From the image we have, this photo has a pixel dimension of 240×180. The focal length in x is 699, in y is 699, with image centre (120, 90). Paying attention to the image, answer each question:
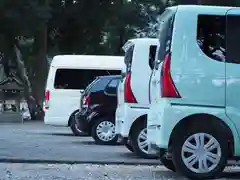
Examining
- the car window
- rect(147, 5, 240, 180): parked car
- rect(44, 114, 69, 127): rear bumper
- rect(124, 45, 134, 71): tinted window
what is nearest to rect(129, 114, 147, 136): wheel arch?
rect(124, 45, 134, 71): tinted window

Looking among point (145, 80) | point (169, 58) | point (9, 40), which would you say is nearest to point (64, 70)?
point (145, 80)

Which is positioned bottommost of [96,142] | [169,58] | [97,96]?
[96,142]

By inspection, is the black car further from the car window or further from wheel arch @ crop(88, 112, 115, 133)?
the car window

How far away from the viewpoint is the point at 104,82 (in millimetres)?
16375

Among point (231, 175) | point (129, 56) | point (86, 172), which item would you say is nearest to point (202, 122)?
point (231, 175)

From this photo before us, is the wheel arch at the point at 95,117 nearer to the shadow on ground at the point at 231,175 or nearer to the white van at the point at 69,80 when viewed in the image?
the white van at the point at 69,80

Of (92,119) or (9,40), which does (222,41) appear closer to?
(92,119)

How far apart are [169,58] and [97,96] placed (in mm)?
7285

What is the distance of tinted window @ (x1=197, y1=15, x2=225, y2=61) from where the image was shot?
29.5 ft

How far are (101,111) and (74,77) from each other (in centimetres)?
510

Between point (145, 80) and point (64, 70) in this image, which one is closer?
point (145, 80)

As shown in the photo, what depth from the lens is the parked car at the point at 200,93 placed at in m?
8.90

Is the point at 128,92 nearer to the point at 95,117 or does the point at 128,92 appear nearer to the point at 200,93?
the point at 200,93

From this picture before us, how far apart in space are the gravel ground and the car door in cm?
101
